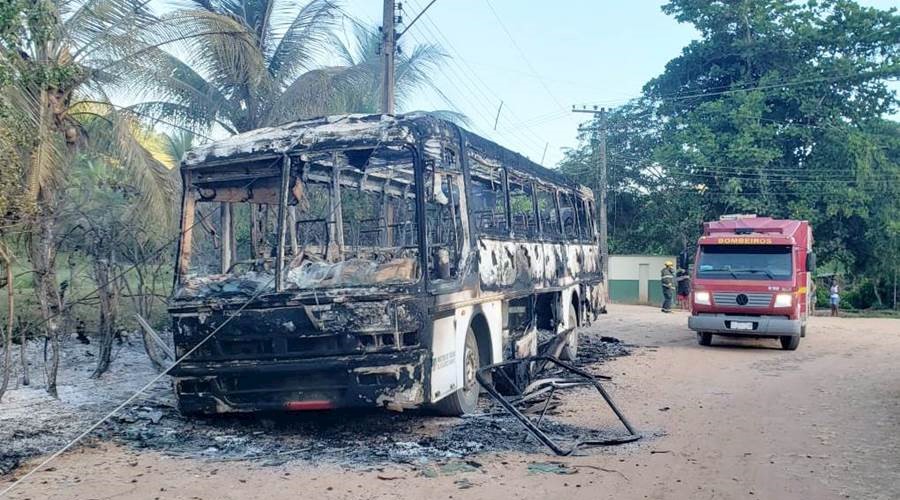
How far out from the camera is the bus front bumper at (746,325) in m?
14.5

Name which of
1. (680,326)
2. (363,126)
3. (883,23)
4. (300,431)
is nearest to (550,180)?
(363,126)

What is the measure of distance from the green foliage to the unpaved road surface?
66.7 ft

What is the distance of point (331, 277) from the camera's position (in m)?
7.11

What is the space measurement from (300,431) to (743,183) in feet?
83.5

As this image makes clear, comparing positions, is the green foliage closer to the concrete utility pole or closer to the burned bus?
the concrete utility pole

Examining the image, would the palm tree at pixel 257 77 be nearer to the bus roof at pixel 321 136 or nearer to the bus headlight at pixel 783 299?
the bus roof at pixel 321 136

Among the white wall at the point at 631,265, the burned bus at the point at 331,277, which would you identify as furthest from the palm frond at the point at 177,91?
the white wall at the point at 631,265

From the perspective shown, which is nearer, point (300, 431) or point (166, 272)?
point (300, 431)

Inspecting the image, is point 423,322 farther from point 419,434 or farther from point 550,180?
point 550,180

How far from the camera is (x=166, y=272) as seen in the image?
1038 cm

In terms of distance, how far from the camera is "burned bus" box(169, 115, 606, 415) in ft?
22.3

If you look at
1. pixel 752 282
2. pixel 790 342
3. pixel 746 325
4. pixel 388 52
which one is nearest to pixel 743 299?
pixel 752 282

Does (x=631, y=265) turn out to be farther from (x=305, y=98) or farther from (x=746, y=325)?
(x=305, y=98)

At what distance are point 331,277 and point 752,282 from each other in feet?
33.1
